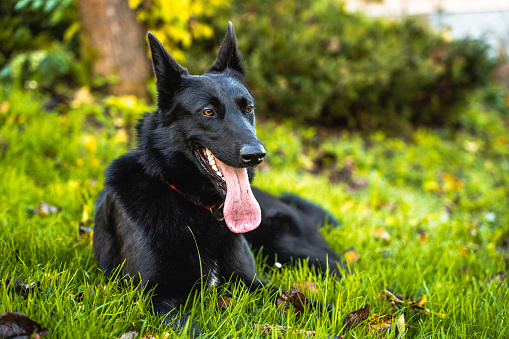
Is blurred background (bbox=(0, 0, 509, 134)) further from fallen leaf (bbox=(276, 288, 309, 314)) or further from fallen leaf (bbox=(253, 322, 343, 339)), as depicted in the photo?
fallen leaf (bbox=(253, 322, 343, 339))

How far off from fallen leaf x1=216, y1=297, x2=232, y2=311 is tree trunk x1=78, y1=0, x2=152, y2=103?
4120 millimetres

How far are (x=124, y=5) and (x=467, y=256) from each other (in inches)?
196

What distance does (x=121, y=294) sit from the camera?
193 centimetres

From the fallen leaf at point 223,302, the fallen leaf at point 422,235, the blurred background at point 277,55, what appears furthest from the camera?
the blurred background at point 277,55

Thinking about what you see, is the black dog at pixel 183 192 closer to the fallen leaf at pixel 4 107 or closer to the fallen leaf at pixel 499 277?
the fallen leaf at pixel 499 277

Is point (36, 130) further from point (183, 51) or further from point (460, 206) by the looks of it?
point (460, 206)

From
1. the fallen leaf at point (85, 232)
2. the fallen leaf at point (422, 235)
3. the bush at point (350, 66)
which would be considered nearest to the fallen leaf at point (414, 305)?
the fallen leaf at point (422, 235)

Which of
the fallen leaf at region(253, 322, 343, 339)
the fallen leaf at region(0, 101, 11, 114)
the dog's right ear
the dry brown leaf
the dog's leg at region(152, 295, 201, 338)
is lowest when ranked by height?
the dry brown leaf

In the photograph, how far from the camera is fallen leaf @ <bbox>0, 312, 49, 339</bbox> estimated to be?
146cm

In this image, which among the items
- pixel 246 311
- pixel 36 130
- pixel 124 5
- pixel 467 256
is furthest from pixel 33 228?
pixel 124 5

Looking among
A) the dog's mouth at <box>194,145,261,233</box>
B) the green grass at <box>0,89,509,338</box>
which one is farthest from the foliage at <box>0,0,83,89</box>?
the dog's mouth at <box>194,145,261,233</box>

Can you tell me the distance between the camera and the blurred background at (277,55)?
531 centimetres

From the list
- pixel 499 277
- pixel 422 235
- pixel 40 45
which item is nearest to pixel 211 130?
pixel 499 277

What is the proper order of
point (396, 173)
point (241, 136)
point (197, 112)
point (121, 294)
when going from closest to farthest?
point (121, 294) → point (241, 136) → point (197, 112) → point (396, 173)
